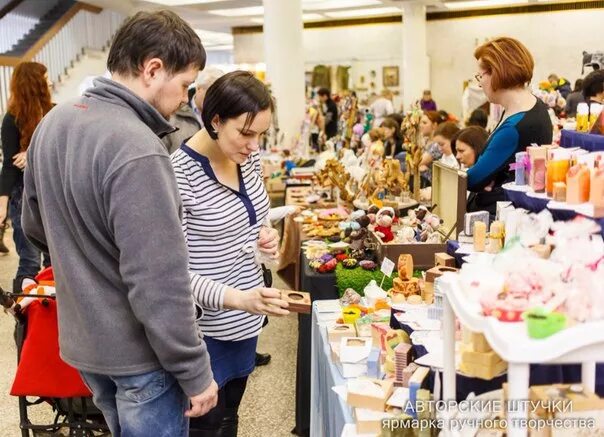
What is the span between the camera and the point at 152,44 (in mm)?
1391

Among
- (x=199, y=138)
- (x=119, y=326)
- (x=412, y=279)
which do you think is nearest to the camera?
(x=119, y=326)

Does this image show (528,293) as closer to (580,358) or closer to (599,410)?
(580,358)

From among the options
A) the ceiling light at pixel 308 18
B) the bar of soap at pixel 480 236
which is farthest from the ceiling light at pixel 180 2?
the bar of soap at pixel 480 236

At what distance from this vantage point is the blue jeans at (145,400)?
1455 millimetres

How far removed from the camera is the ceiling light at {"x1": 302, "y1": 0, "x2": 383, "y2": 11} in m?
13.9

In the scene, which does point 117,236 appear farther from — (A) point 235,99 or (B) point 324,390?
(B) point 324,390

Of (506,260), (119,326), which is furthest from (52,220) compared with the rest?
(506,260)

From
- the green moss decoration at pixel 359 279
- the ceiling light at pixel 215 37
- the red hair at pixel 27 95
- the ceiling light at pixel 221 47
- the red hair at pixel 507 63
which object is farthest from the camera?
the ceiling light at pixel 221 47

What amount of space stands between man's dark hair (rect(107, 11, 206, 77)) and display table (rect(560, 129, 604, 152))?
103 centimetres

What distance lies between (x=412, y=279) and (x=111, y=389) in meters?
1.27

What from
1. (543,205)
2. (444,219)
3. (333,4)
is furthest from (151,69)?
(333,4)

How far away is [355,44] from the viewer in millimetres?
16938

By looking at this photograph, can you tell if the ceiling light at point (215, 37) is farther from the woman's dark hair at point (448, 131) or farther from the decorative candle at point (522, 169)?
the decorative candle at point (522, 169)

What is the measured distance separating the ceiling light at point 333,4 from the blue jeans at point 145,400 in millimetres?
12994
